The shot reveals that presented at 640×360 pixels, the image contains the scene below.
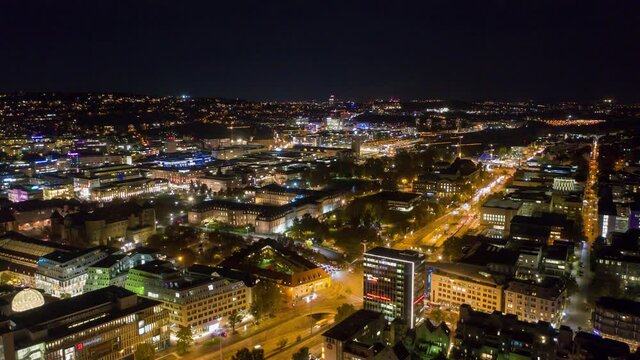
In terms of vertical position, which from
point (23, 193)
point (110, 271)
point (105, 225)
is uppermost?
point (23, 193)

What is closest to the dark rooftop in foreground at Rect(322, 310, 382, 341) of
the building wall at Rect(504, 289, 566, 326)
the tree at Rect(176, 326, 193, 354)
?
the tree at Rect(176, 326, 193, 354)

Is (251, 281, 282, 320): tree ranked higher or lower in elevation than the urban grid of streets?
higher

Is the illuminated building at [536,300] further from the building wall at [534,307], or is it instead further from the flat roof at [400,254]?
the flat roof at [400,254]

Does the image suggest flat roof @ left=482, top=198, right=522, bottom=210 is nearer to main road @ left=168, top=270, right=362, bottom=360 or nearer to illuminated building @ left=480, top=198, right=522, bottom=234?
illuminated building @ left=480, top=198, right=522, bottom=234

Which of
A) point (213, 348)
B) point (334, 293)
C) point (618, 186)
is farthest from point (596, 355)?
point (618, 186)

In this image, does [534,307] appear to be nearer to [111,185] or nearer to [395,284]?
[395,284]

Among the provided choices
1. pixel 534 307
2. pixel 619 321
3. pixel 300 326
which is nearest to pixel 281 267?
pixel 300 326

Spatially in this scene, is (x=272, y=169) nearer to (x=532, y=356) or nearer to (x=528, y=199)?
(x=528, y=199)
